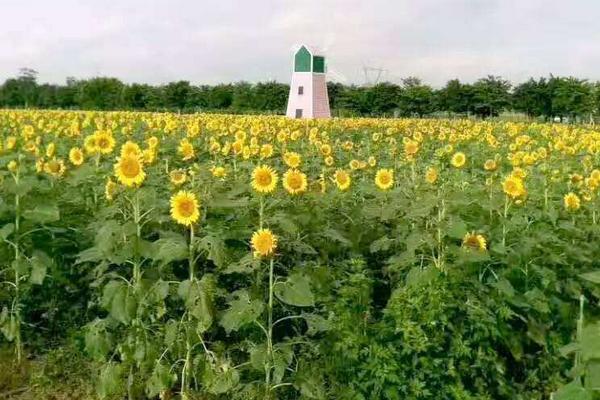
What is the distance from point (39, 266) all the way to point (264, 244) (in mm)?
1187

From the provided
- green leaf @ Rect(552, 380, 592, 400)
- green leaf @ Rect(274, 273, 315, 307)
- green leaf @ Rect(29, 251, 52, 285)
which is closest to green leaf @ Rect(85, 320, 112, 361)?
green leaf @ Rect(29, 251, 52, 285)

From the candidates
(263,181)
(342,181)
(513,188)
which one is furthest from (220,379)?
(513,188)

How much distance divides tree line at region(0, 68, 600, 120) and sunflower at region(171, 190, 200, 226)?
38897 millimetres

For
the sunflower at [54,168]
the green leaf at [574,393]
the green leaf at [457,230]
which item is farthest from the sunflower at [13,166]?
the green leaf at [574,393]

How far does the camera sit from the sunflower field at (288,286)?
2967mm

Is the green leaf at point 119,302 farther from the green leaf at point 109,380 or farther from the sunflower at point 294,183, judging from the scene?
the sunflower at point 294,183

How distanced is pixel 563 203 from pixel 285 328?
1.90m

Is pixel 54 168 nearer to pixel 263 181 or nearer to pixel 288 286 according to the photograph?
pixel 263 181

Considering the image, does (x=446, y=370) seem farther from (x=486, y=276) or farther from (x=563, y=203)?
(x=563, y=203)

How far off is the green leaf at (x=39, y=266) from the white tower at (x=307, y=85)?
32220mm

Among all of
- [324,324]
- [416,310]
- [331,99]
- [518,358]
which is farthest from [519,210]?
[331,99]

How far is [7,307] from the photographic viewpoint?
3816mm

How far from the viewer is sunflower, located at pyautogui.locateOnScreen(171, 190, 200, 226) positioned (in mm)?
Result: 2934

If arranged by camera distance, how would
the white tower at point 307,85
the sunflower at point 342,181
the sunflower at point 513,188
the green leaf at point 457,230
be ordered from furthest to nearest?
the white tower at point 307,85 < the sunflower at point 342,181 < the sunflower at point 513,188 < the green leaf at point 457,230
